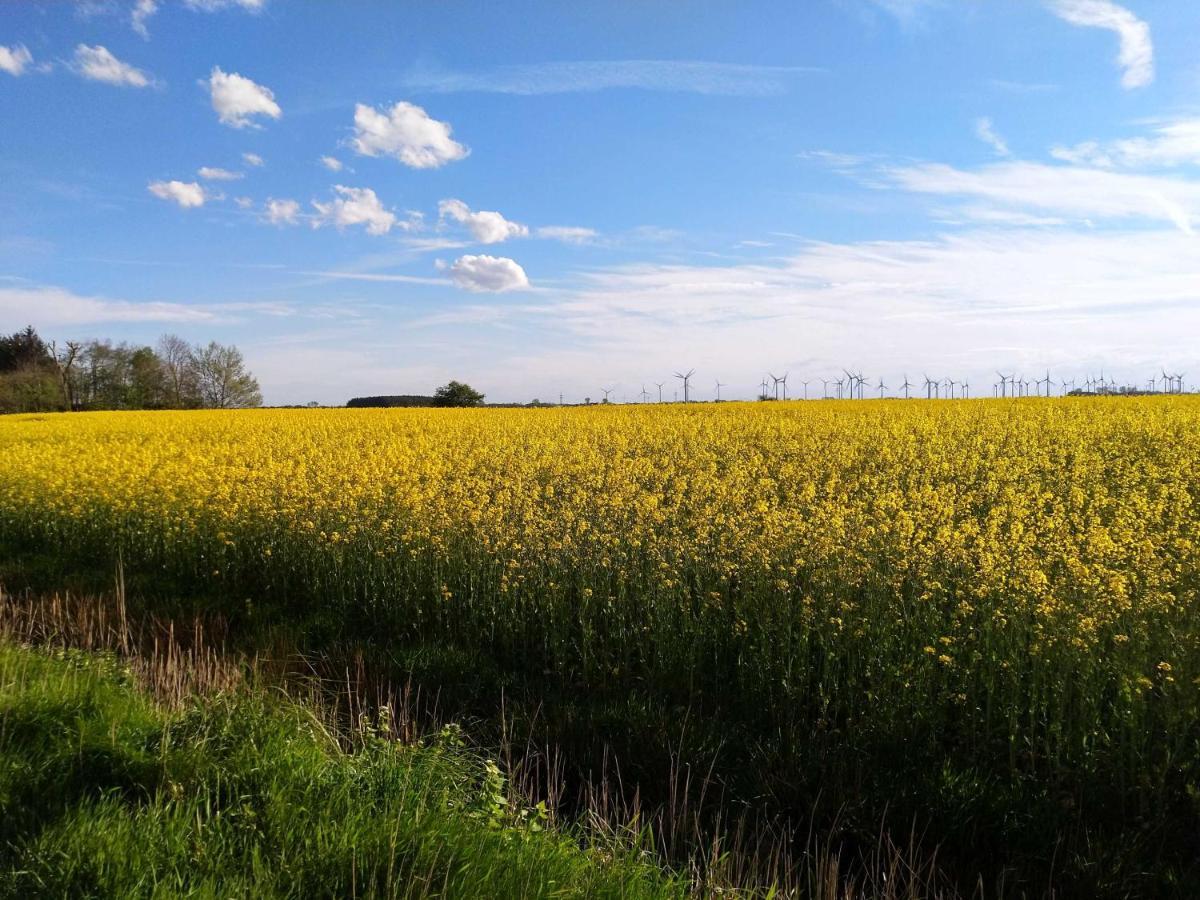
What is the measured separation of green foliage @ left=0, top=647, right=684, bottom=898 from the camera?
3076mm

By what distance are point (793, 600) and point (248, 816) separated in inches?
186

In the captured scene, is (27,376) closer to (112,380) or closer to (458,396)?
(112,380)

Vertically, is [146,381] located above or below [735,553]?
above

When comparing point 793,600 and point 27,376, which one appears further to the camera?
point 27,376

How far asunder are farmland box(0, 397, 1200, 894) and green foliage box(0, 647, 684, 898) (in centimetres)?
188

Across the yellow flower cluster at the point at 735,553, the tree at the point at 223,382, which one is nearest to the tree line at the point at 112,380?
the tree at the point at 223,382

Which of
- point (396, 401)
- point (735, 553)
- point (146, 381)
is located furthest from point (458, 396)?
point (735, 553)

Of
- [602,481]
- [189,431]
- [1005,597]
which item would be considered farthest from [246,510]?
[189,431]

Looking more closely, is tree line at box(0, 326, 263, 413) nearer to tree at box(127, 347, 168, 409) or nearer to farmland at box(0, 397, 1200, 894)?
tree at box(127, 347, 168, 409)

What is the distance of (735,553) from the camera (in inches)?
301

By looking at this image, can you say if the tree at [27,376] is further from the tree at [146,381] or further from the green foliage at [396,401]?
the green foliage at [396,401]

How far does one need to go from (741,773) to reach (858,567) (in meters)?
2.43

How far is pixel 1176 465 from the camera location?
13375mm

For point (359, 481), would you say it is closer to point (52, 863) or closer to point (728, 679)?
point (728, 679)
